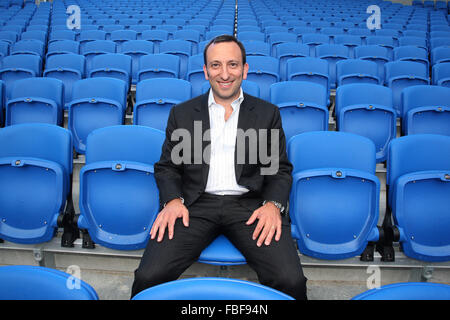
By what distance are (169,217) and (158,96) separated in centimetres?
144

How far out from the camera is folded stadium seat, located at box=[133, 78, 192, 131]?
230 centimetres

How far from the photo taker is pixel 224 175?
56.7 inches

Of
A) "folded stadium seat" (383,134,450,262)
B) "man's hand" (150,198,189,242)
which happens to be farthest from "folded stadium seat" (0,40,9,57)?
"folded stadium seat" (383,134,450,262)

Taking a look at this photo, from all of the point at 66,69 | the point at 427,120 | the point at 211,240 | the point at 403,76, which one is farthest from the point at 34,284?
the point at 403,76

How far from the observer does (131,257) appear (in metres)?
1.63

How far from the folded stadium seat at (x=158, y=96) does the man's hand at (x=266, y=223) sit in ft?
4.07

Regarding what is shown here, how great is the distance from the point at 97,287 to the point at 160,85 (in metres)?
1.51

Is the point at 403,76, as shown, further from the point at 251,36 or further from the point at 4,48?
the point at 4,48

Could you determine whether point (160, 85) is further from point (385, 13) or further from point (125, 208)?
point (385, 13)

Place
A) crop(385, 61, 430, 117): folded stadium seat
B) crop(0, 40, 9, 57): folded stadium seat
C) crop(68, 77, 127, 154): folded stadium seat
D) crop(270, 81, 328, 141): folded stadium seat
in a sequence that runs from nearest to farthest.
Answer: crop(270, 81, 328, 141): folded stadium seat, crop(68, 77, 127, 154): folded stadium seat, crop(385, 61, 430, 117): folded stadium seat, crop(0, 40, 9, 57): folded stadium seat

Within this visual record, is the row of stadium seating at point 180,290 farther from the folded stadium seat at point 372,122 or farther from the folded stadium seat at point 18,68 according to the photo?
the folded stadium seat at point 18,68

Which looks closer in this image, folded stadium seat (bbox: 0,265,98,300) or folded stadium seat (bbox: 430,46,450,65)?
folded stadium seat (bbox: 0,265,98,300)

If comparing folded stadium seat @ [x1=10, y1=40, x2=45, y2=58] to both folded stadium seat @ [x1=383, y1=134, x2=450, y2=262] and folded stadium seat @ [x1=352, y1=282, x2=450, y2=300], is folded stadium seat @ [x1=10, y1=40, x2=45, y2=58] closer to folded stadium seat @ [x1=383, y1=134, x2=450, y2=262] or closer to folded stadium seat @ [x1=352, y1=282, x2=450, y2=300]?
folded stadium seat @ [x1=383, y1=134, x2=450, y2=262]
